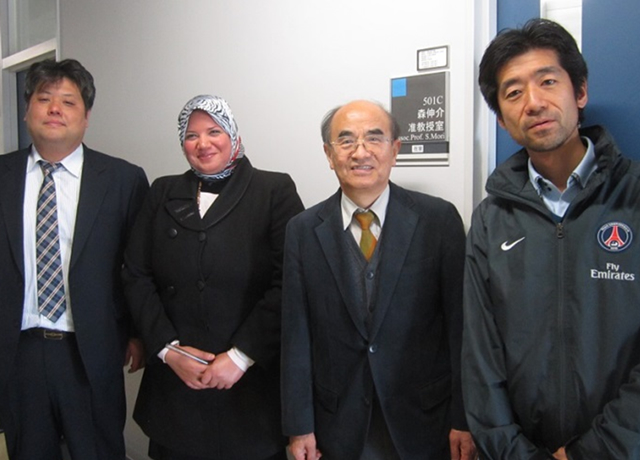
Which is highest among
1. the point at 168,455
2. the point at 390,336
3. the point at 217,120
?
the point at 217,120

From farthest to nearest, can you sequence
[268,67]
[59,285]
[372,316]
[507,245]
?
[268,67] < [59,285] < [372,316] < [507,245]

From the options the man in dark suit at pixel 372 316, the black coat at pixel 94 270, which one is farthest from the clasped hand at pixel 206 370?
the black coat at pixel 94 270

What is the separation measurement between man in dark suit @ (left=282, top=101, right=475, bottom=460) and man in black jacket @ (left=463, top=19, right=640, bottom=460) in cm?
16

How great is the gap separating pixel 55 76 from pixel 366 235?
134 cm

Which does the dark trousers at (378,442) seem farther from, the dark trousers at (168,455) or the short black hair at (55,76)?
the short black hair at (55,76)

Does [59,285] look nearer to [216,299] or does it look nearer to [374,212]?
[216,299]

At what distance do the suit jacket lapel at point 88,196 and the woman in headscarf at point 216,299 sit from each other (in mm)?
255

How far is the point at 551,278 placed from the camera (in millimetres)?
1099

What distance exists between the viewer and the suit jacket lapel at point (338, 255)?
4.46 feet

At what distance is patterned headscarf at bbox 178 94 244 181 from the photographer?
1.65m

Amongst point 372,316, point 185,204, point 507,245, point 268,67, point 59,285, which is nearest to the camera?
point 507,245

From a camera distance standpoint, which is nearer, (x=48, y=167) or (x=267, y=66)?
(x=48, y=167)

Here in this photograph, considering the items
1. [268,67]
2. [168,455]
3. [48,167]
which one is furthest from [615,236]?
[48,167]

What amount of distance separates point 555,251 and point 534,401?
33 cm
